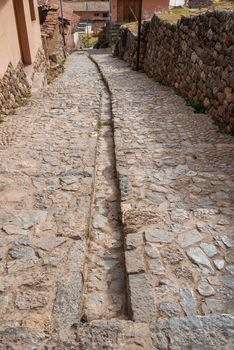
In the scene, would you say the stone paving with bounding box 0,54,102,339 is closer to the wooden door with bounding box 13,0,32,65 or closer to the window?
the wooden door with bounding box 13,0,32,65

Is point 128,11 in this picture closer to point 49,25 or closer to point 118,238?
point 49,25

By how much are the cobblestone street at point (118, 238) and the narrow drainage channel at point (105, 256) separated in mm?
11

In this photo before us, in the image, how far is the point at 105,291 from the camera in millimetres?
2500

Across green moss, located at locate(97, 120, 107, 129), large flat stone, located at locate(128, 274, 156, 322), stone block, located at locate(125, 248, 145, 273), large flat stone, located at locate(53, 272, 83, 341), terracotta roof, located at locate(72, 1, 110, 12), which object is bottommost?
large flat stone, located at locate(53, 272, 83, 341)

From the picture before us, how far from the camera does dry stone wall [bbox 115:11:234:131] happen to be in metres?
5.09

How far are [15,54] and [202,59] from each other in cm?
559

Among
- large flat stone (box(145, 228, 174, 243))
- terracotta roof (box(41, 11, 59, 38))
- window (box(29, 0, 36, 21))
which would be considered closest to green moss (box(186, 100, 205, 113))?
large flat stone (box(145, 228, 174, 243))

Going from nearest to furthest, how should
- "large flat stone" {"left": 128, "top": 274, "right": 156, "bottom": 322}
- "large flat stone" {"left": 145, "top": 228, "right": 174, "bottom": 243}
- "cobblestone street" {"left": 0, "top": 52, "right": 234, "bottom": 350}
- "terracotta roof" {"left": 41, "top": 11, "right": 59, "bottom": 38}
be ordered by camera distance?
1. "cobblestone street" {"left": 0, "top": 52, "right": 234, "bottom": 350}
2. "large flat stone" {"left": 128, "top": 274, "right": 156, "bottom": 322}
3. "large flat stone" {"left": 145, "top": 228, "right": 174, "bottom": 243}
4. "terracotta roof" {"left": 41, "top": 11, "right": 59, "bottom": 38}

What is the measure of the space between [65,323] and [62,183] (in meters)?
2.06

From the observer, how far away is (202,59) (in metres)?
6.10

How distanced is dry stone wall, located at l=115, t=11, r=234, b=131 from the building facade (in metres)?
4.10

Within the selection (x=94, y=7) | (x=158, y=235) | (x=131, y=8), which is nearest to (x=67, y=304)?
(x=158, y=235)

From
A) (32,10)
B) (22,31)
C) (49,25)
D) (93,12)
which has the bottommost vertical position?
(22,31)

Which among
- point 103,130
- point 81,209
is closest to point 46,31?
point 103,130
